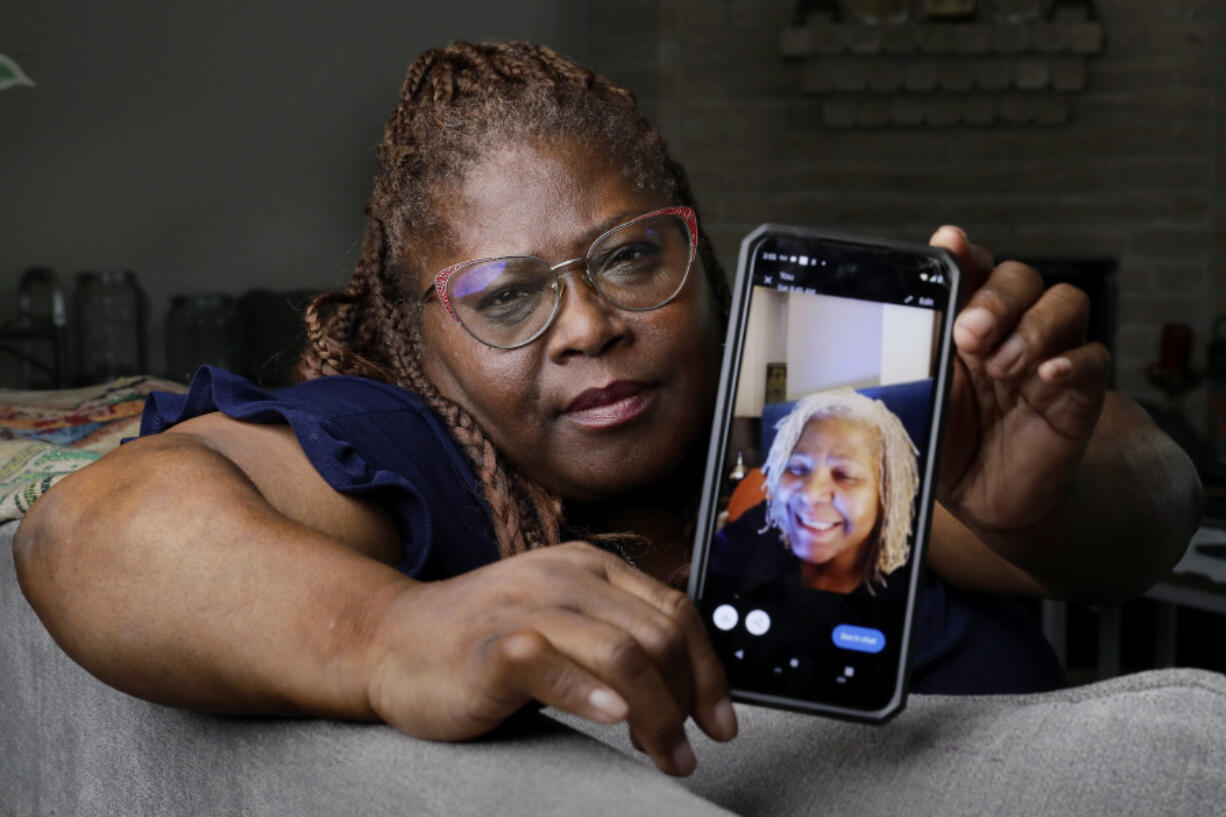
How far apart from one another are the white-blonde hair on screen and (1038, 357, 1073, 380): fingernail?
0.09 metres

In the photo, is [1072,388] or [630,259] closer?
[1072,388]

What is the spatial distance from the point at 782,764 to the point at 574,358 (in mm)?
360

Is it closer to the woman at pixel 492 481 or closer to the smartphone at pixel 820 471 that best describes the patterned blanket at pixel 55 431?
the woman at pixel 492 481

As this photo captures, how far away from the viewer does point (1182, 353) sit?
4.16 metres

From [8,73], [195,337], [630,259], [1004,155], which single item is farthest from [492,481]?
[1004,155]

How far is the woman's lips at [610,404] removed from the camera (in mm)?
781

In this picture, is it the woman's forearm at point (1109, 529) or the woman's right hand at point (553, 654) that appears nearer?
the woman's right hand at point (553, 654)

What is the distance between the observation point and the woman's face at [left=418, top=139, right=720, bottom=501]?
0.78 metres

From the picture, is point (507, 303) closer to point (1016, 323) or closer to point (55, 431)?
point (1016, 323)

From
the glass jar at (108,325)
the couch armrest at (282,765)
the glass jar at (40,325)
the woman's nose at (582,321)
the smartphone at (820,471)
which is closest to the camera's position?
the couch armrest at (282,765)

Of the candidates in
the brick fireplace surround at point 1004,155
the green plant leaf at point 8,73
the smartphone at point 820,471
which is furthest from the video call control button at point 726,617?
the brick fireplace surround at point 1004,155

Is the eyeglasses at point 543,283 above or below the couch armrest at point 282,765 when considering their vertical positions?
above

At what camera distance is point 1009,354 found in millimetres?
585

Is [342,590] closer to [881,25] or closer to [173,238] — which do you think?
[173,238]
